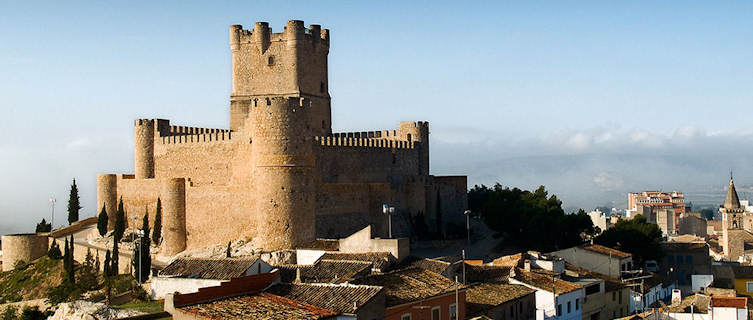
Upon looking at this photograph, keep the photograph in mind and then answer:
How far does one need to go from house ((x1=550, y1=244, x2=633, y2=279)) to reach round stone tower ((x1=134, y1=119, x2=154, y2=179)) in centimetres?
1932

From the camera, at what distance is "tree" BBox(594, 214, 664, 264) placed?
1837 inches

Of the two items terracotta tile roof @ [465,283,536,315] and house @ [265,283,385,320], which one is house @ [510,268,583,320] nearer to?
terracotta tile roof @ [465,283,536,315]

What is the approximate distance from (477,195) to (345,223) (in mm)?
17136

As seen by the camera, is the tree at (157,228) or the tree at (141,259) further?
the tree at (157,228)

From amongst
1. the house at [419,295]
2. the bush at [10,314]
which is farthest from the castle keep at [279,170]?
the house at [419,295]

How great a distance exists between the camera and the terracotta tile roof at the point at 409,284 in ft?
76.1

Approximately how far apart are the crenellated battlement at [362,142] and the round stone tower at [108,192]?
11.0 meters

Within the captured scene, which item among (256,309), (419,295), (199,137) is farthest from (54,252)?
(256,309)

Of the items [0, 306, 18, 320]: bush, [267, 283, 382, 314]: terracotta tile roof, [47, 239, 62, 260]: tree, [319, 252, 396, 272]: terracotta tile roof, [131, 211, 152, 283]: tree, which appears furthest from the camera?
[47, 239, 62, 260]: tree

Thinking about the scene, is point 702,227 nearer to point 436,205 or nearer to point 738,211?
point 738,211

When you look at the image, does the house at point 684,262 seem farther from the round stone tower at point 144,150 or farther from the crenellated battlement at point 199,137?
the round stone tower at point 144,150

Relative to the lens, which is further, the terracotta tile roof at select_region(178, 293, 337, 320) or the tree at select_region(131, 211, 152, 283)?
the tree at select_region(131, 211, 152, 283)

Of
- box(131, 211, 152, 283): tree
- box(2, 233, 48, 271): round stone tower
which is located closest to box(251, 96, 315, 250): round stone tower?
box(131, 211, 152, 283): tree

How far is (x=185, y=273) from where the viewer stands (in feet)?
86.2
